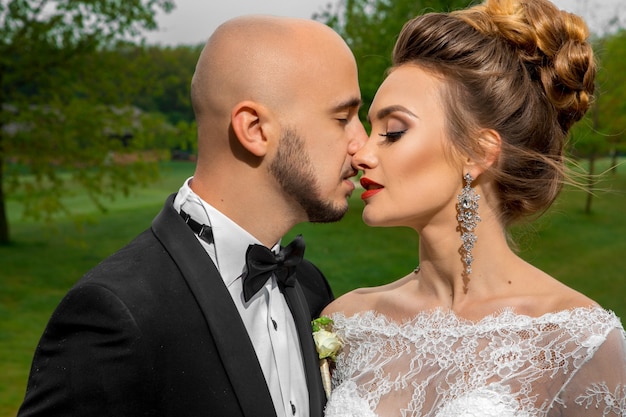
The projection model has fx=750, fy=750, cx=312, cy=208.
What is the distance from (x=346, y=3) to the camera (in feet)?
72.0

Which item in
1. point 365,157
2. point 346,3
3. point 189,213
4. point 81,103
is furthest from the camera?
point 346,3

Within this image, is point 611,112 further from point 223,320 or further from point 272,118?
point 223,320

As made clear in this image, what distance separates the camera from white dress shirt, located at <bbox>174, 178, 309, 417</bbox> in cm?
327

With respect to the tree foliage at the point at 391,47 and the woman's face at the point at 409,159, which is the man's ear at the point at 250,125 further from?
the tree foliage at the point at 391,47

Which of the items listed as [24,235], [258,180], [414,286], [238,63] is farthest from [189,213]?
Answer: [24,235]

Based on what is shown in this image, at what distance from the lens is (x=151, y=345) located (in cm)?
292

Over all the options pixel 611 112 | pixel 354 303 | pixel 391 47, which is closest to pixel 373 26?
pixel 391 47

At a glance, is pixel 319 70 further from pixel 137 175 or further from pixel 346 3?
pixel 346 3

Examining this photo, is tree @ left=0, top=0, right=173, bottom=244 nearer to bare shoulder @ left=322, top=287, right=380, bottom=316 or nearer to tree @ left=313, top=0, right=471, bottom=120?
tree @ left=313, top=0, right=471, bottom=120

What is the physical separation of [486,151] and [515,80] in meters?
0.37

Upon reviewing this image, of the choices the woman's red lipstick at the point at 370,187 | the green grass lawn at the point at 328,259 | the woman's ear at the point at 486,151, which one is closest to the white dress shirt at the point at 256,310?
the woman's red lipstick at the point at 370,187

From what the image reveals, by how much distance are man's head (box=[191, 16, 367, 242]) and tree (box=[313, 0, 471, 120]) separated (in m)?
13.0

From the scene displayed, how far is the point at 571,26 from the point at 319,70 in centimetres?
127

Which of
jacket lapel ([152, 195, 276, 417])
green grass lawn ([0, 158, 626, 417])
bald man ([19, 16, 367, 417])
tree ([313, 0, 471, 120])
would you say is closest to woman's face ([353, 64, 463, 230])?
bald man ([19, 16, 367, 417])
